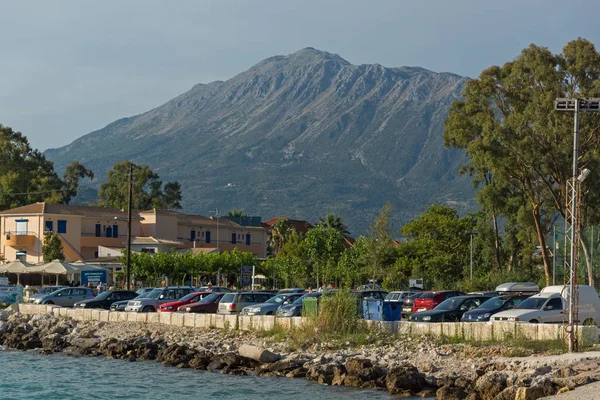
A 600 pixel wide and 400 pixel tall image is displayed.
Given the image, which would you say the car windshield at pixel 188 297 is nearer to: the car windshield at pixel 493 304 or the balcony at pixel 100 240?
the car windshield at pixel 493 304

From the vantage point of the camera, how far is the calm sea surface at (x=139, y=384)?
2447 centimetres

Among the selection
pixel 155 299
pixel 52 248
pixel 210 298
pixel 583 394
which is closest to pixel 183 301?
pixel 210 298

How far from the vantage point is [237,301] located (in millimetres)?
40531

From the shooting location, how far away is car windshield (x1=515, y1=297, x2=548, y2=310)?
103ft

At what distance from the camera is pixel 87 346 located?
36.0m

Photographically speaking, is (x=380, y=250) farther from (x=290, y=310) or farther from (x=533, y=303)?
→ (x=533, y=303)

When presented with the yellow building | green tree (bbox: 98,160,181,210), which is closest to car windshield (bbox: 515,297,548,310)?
the yellow building

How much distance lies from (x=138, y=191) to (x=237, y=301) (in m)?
78.7

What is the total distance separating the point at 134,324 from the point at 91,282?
77.8ft

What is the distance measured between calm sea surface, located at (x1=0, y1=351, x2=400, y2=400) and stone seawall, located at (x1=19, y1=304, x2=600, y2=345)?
16.5 feet

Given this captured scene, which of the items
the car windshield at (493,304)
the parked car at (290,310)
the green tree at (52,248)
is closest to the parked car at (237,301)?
the parked car at (290,310)

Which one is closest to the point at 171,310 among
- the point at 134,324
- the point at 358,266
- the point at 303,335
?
the point at 134,324

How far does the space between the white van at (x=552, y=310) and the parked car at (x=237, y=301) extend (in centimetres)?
1335

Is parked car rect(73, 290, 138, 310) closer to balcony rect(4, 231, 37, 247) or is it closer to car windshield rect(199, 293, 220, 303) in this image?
car windshield rect(199, 293, 220, 303)
